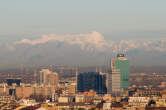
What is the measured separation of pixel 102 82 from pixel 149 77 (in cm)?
1009

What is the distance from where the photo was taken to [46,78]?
135 meters

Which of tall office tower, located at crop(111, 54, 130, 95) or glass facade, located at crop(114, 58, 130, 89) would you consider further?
glass facade, located at crop(114, 58, 130, 89)

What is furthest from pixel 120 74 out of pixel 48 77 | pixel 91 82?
pixel 48 77

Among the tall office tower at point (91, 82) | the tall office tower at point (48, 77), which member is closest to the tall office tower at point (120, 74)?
the tall office tower at point (91, 82)

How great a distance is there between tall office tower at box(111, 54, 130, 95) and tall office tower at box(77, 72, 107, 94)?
2378mm

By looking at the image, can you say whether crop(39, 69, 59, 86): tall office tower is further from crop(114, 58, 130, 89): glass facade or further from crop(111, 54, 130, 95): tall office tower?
crop(114, 58, 130, 89): glass facade

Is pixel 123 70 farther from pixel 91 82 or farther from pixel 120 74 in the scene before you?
pixel 91 82

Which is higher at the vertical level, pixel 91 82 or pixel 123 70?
pixel 123 70

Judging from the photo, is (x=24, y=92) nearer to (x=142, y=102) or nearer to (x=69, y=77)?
(x=69, y=77)

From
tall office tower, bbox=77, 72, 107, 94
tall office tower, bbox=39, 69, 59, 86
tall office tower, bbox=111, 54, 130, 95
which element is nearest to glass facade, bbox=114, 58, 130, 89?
tall office tower, bbox=111, 54, 130, 95

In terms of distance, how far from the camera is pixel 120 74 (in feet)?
453

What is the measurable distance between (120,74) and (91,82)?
788 centimetres

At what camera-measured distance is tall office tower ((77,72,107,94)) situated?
430 ft

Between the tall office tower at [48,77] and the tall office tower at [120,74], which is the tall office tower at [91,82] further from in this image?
the tall office tower at [48,77]
